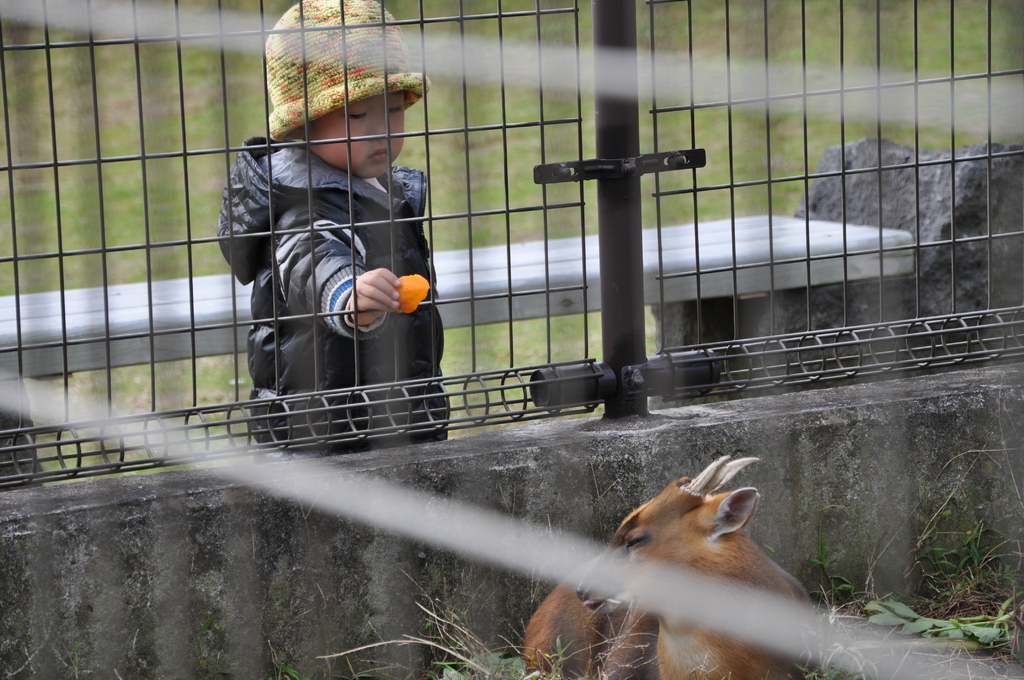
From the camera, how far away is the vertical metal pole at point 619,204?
2.46m

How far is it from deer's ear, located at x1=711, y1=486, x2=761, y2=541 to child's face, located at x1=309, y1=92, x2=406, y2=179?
1.21 meters

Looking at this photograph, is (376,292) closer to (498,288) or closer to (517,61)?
(517,61)

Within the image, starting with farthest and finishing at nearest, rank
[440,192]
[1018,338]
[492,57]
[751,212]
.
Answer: [440,192]
[751,212]
[1018,338]
[492,57]

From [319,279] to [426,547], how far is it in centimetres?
69

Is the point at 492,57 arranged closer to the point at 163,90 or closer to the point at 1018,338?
the point at 163,90

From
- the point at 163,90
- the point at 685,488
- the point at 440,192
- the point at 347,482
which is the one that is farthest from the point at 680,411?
the point at 440,192

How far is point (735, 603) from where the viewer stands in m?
1.95

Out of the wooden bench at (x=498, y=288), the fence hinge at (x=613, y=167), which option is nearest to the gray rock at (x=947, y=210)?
the wooden bench at (x=498, y=288)

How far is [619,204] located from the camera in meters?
2.51

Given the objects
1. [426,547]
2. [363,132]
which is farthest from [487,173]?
[426,547]

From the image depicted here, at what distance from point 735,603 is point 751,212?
324 centimetres

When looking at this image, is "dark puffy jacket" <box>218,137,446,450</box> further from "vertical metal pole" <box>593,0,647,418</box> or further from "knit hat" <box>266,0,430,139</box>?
"vertical metal pole" <box>593,0,647,418</box>

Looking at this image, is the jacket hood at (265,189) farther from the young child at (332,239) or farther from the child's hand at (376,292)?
the child's hand at (376,292)

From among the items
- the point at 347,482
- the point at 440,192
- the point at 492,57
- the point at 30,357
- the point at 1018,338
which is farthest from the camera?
the point at 440,192
